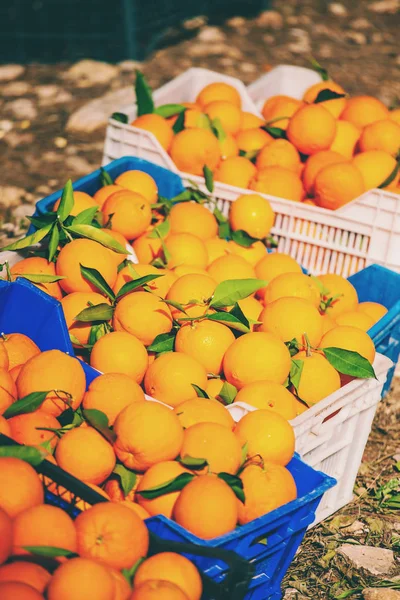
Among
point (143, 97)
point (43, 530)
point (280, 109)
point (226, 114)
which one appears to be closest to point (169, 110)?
point (143, 97)

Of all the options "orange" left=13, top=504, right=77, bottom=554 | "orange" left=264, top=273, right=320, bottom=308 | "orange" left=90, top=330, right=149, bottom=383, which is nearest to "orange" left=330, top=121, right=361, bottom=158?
"orange" left=264, top=273, right=320, bottom=308

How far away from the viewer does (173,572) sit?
1464 mm

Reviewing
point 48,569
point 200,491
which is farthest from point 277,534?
point 48,569

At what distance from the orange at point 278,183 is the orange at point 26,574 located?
1.90 meters

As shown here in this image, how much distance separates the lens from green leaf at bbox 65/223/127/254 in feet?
7.81

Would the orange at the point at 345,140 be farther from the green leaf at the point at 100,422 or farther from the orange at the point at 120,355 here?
the green leaf at the point at 100,422

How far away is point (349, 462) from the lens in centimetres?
234

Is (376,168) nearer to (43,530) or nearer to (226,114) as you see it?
(226,114)

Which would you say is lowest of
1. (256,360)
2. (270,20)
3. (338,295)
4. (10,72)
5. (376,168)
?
(10,72)

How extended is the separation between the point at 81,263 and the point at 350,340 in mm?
844

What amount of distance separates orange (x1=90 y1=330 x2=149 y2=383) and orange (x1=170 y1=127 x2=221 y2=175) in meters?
1.15

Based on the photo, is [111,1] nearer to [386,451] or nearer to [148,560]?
[386,451]

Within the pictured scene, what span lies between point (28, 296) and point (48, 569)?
987 millimetres

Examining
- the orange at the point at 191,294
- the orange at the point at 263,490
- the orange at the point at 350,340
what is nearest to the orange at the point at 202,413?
the orange at the point at 263,490
